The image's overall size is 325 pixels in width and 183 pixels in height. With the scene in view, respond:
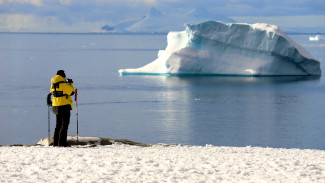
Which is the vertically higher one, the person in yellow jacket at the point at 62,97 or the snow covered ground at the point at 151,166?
the person in yellow jacket at the point at 62,97

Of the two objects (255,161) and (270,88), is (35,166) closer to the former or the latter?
(255,161)

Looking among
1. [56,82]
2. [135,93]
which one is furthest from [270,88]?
[56,82]

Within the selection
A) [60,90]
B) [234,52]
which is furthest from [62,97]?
[234,52]

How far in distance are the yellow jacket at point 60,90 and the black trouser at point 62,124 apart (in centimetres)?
9

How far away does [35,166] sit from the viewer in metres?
6.92

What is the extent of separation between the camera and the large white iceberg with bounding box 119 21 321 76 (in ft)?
109

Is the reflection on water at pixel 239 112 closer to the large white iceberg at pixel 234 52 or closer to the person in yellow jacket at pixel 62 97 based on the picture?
the large white iceberg at pixel 234 52

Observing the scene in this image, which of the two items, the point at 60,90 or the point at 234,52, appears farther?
the point at 234,52

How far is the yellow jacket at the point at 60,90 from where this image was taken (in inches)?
335

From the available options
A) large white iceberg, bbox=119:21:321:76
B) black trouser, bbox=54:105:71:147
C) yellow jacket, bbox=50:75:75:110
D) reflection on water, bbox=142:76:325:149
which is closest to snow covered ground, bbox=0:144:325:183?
black trouser, bbox=54:105:71:147

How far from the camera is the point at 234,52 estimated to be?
34.2 meters

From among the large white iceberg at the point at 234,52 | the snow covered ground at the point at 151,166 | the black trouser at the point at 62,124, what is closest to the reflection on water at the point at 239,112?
the large white iceberg at the point at 234,52

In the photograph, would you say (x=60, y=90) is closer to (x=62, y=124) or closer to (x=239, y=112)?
(x=62, y=124)

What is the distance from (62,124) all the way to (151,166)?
2.32 meters
